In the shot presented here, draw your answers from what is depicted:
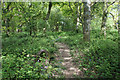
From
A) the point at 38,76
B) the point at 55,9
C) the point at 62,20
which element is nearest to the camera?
the point at 38,76

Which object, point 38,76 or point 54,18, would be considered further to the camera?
point 54,18

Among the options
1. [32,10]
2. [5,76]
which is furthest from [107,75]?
[32,10]

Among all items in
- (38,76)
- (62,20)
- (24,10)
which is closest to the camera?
(38,76)

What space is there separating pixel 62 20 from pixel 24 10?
51.4 feet

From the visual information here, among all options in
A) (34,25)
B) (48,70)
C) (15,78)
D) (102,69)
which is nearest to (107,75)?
(102,69)

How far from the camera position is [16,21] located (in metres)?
9.60

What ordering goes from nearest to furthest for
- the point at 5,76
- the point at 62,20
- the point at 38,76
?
the point at 5,76, the point at 38,76, the point at 62,20

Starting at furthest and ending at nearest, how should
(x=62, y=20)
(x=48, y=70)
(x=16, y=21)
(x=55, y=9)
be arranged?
1. (x=62, y=20)
2. (x=55, y=9)
3. (x=16, y=21)
4. (x=48, y=70)

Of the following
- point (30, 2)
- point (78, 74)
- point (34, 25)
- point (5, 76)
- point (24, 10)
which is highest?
point (30, 2)

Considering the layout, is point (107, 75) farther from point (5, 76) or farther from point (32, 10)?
point (32, 10)

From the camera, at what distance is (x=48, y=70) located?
4.02 m

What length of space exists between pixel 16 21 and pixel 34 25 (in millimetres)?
2201

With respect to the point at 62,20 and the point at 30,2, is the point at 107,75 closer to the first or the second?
the point at 30,2

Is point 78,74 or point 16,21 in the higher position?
point 16,21
